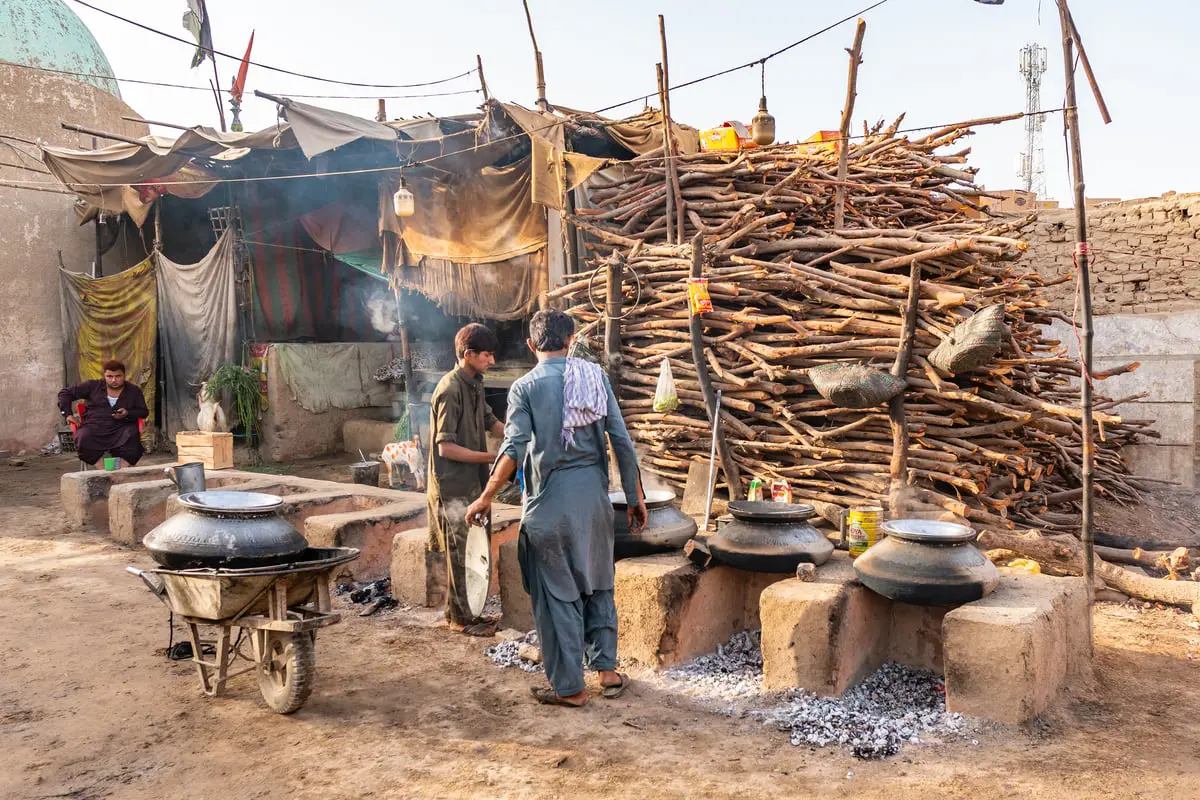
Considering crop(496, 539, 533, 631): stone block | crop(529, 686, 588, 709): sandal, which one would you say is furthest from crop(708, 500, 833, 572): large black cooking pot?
crop(496, 539, 533, 631): stone block

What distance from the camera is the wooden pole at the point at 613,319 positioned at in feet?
25.9

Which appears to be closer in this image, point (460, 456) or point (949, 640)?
point (949, 640)

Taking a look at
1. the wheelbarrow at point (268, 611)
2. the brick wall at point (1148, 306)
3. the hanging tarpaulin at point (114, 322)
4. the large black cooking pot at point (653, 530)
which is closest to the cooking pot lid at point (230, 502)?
the wheelbarrow at point (268, 611)

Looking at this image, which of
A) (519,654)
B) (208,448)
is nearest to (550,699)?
(519,654)

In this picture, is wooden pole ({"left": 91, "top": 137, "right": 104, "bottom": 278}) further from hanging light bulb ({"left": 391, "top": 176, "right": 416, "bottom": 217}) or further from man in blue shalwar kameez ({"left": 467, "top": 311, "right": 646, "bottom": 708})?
man in blue shalwar kameez ({"left": 467, "top": 311, "right": 646, "bottom": 708})

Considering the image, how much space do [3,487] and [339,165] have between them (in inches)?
243

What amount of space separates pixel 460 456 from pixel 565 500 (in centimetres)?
107

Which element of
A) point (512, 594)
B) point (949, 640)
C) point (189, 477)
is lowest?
point (512, 594)

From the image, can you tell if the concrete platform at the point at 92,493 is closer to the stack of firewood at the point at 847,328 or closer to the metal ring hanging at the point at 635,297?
the metal ring hanging at the point at 635,297

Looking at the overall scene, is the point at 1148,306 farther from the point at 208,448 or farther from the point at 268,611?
the point at 208,448

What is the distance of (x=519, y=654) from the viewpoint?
4.48 m

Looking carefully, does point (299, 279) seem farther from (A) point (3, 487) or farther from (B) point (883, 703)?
(B) point (883, 703)

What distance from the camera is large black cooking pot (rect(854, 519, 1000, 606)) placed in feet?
12.3

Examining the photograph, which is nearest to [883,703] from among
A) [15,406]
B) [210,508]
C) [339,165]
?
[210,508]
